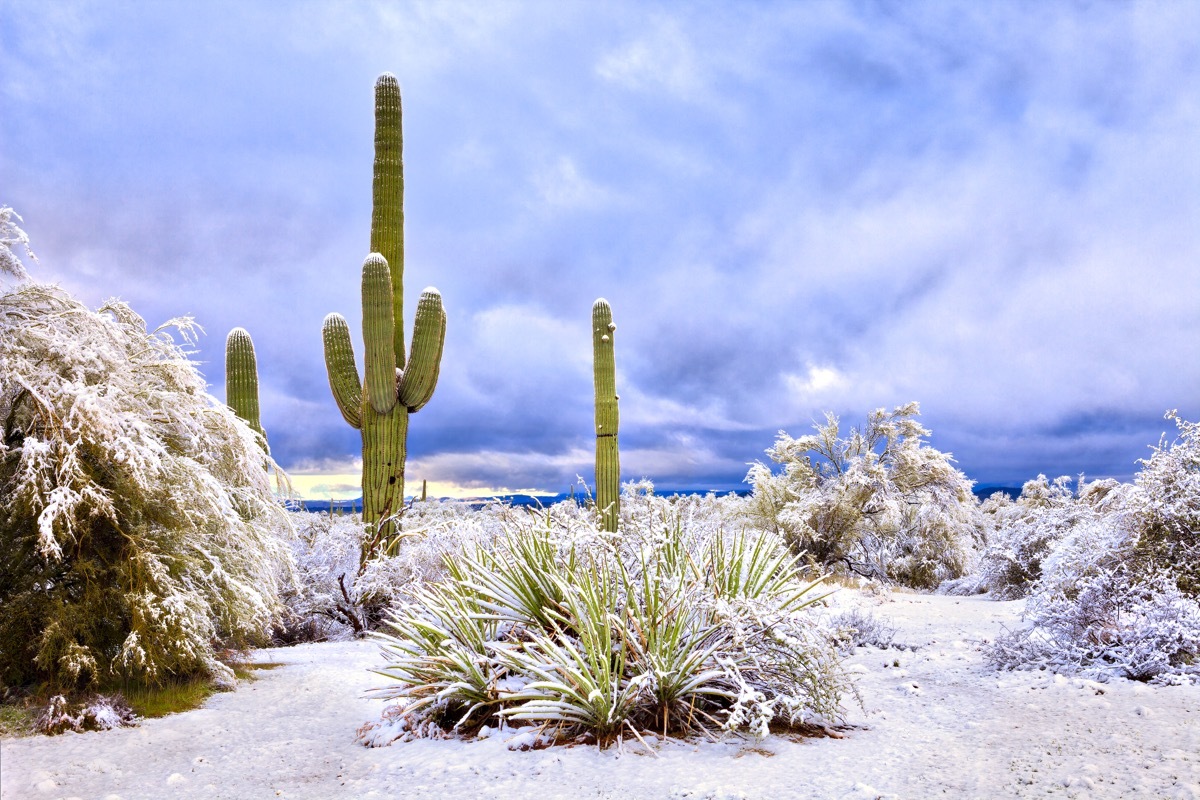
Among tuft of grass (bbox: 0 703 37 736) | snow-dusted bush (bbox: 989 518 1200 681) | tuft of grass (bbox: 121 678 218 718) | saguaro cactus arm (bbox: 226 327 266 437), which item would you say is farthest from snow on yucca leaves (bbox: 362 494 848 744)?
saguaro cactus arm (bbox: 226 327 266 437)

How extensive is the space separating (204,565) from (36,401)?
5.83ft

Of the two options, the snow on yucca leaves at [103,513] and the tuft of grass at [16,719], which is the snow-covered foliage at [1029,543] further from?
the tuft of grass at [16,719]

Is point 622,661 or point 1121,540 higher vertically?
point 1121,540

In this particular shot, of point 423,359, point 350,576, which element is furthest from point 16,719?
point 423,359

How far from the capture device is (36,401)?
5.95 meters

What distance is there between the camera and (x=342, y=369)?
13.1 m

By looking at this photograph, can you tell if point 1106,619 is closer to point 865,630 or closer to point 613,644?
point 865,630

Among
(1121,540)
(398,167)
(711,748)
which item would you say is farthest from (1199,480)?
(398,167)

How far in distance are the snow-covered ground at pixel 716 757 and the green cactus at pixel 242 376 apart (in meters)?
6.08

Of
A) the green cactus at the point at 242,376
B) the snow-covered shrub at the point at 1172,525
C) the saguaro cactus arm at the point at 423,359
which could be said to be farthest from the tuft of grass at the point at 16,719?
the snow-covered shrub at the point at 1172,525

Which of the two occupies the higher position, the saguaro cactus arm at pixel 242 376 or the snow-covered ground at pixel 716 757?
the saguaro cactus arm at pixel 242 376

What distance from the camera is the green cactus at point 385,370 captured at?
40.0 feet

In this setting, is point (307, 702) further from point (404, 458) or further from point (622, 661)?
point (404, 458)

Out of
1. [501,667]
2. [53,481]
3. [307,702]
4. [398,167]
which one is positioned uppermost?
[398,167]
